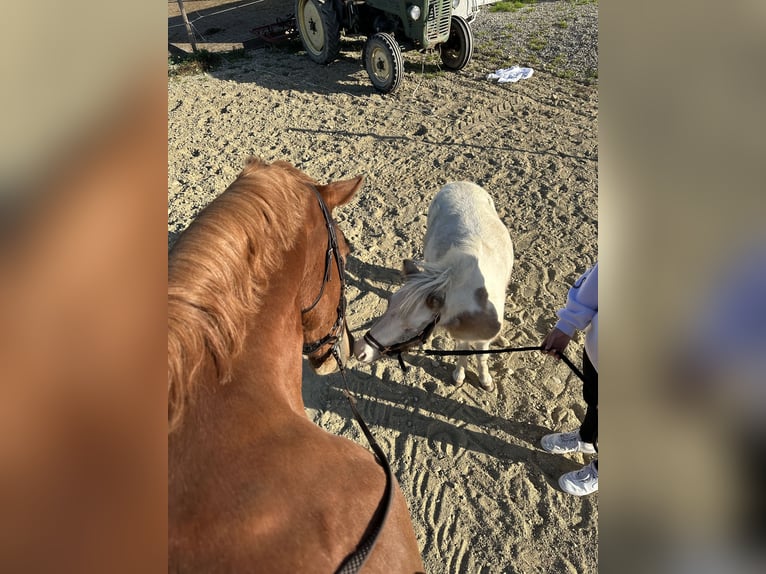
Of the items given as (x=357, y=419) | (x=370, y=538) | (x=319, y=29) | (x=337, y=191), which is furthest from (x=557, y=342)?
(x=319, y=29)

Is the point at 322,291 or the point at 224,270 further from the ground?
the point at 224,270

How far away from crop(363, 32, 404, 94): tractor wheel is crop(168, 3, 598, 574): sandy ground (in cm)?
22

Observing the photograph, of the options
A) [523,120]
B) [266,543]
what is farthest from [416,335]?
[523,120]

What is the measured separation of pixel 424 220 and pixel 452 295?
259cm

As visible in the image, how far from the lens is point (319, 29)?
9.16 metres

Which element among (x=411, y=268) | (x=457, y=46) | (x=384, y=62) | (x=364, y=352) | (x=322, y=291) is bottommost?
(x=364, y=352)

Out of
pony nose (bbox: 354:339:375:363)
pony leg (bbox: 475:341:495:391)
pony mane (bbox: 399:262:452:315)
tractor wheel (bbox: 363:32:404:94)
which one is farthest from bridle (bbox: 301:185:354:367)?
tractor wheel (bbox: 363:32:404:94)

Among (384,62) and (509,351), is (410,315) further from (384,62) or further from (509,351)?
(384,62)

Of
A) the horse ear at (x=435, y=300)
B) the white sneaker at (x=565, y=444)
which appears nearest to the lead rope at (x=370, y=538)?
the horse ear at (x=435, y=300)

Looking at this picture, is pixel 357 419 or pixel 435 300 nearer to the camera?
pixel 357 419

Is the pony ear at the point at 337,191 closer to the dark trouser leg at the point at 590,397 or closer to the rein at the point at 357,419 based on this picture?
the rein at the point at 357,419

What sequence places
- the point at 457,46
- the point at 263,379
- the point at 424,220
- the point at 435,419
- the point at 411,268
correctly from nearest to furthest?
the point at 263,379 < the point at 411,268 < the point at 435,419 < the point at 424,220 < the point at 457,46
